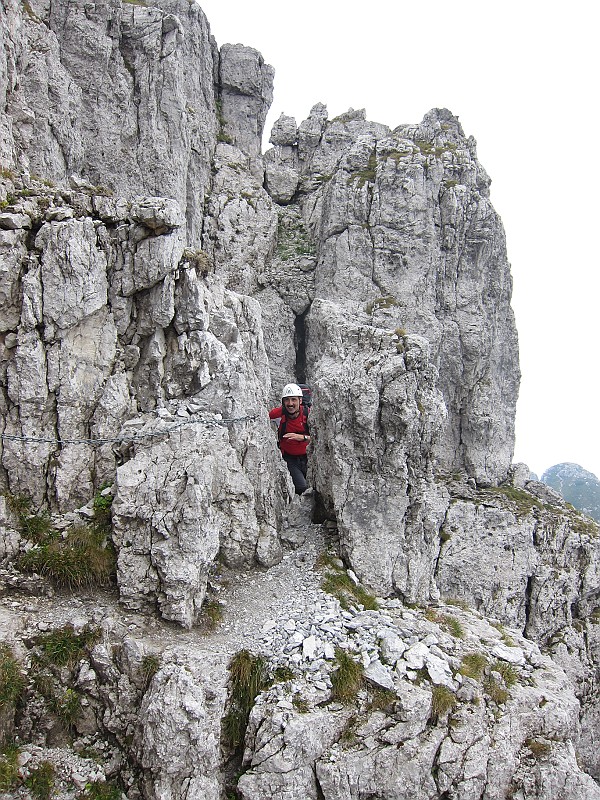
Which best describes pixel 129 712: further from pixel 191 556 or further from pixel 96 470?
pixel 96 470

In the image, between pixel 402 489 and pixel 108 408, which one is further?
pixel 402 489

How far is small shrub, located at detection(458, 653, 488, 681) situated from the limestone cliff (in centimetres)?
5

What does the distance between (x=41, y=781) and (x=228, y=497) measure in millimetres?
6915

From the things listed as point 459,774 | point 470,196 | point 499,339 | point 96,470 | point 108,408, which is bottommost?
point 459,774

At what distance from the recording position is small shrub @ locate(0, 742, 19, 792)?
9266mm

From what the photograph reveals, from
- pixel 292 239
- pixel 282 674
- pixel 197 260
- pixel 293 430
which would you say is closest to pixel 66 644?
pixel 282 674

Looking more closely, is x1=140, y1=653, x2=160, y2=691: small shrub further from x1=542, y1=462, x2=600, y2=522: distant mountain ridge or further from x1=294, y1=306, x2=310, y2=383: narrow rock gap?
x1=542, y1=462, x2=600, y2=522: distant mountain ridge

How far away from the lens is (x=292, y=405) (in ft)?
56.3

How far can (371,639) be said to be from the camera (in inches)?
465

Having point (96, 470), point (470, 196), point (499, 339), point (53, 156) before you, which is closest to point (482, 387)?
point (499, 339)

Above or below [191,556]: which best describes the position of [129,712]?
below

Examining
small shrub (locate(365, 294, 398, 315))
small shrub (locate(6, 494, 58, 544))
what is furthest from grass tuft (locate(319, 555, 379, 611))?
small shrub (locate(365, 294, 398, 315))

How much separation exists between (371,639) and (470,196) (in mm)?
22834

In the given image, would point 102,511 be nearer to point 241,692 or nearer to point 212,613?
point 212,613
